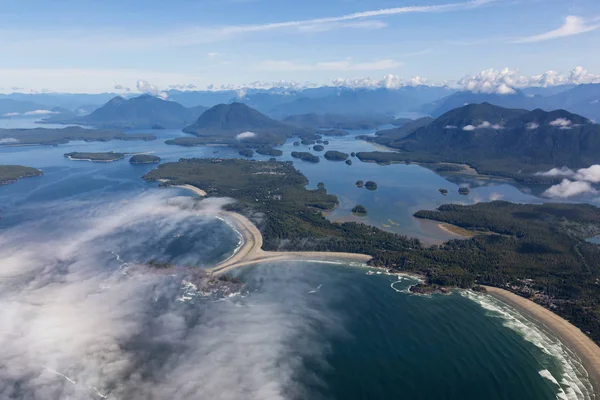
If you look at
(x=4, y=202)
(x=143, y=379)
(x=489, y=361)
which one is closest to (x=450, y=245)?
(x=489, y=361)

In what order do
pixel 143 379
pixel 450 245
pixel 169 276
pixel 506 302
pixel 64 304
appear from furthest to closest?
pixel 450 245
pixel 169 276
pixel 506 302
pixel 64 304
pixel 143 379

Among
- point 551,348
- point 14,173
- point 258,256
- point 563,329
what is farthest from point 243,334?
point 14,173

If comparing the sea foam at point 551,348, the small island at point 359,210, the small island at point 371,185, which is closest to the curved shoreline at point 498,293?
the sea foam at point 551,348

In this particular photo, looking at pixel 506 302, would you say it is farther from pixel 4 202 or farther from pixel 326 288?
pixel 4 202

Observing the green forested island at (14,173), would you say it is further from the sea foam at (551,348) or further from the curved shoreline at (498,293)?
the sea foam at (551,348)

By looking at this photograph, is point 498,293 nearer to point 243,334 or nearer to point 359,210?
point 243,334

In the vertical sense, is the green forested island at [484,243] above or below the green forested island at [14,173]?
below
